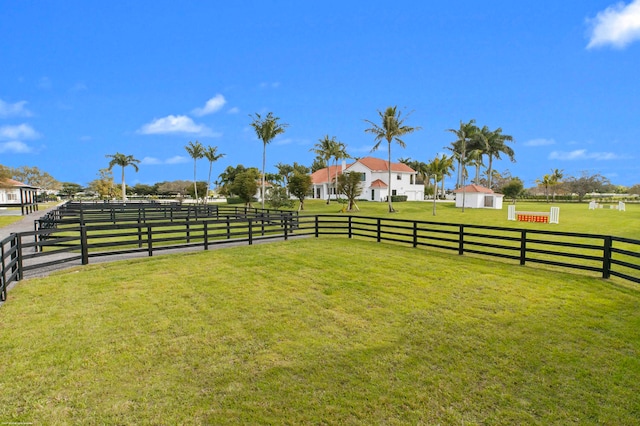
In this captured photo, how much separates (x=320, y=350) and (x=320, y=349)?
0.03 meters

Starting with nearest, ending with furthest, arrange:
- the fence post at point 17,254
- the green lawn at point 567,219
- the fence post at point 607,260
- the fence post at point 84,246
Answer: the fence post at point 17,254 < the fence post at point 607,260 < the fence post at point 84,246 < the green lawn at point 567,219

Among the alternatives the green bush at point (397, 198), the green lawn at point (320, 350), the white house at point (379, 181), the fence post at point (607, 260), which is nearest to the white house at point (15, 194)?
the white house at point (379, 181)

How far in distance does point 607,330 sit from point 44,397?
7692 mm

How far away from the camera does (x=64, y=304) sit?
20.3ft

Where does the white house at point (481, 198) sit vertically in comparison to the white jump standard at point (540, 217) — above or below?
above

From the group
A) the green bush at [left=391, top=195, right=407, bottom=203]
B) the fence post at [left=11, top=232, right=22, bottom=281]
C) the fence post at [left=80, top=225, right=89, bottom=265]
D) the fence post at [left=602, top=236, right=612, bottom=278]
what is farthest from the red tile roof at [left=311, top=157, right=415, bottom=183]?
the fence post at [left=11, top=232, right=22, bottom=281]

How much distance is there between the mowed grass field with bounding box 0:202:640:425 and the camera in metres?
3.38

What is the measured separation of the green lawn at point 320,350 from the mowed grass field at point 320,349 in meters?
0.02

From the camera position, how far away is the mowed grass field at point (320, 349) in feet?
11.1

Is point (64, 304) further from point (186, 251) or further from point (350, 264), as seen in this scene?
point (350, 264)

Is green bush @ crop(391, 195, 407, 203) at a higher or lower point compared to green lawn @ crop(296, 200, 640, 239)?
higher

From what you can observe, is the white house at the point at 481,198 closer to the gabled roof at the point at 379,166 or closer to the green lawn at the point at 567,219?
the green lawn at the point at 567,219

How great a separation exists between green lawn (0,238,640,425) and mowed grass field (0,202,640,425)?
2 centimetres

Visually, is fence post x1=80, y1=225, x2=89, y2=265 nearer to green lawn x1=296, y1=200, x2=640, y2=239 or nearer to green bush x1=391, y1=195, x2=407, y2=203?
green lawn x1=296, y1=200, x2=640, y2=239
